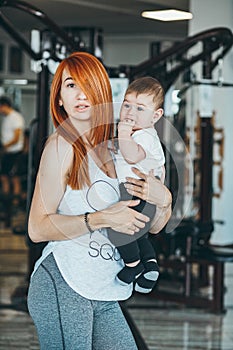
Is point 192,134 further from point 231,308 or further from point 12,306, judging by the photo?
point 12,306

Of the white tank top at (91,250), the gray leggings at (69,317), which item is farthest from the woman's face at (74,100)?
the gray leggings at (69,317)

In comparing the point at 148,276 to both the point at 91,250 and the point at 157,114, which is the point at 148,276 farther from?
the point at 157,114

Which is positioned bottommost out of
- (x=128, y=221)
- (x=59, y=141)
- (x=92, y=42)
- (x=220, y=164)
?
(x=220, y=164)

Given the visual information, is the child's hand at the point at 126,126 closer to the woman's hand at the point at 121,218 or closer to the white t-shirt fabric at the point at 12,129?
the woman's hand at the point at 121,218

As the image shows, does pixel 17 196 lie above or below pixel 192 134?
below

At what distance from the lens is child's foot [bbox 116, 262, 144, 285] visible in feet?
6.82

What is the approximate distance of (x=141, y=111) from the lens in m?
2.05

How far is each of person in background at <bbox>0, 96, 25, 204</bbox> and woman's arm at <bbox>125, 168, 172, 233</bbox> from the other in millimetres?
8626

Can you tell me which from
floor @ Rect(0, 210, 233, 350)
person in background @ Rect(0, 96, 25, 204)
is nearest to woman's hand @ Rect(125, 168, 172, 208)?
floor @ Rect(0, 210, 233, 350)

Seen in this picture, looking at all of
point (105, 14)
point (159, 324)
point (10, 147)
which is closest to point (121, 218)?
point (159, 324)

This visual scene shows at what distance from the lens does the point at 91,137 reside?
6.77 ft

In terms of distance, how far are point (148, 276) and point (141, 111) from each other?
1.38 feet

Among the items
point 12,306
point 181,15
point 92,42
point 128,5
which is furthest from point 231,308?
point 128,5

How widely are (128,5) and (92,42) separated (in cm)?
415
